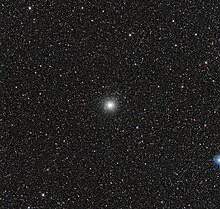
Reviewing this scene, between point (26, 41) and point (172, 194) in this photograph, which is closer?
point (26, 41)

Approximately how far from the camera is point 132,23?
6.85ft

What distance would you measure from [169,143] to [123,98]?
1.08 ft

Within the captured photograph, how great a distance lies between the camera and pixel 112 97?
2.12 meters

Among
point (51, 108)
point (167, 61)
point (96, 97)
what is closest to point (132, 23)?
point (167, 61)

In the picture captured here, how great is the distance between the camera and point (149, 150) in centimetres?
218

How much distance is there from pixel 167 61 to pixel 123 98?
0.93ft

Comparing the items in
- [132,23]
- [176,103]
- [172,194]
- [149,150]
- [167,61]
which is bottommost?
[172,194]

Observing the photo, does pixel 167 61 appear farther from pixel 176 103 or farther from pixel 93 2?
pixel 93 2

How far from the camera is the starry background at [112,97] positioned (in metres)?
2.06

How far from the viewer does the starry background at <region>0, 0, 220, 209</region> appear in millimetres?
2064

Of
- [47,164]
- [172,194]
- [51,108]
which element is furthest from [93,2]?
[172,194]

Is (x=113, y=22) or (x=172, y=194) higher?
(x=113, y=22)

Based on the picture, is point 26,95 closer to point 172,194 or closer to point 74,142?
point 74,142

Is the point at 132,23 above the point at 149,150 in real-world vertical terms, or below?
above
